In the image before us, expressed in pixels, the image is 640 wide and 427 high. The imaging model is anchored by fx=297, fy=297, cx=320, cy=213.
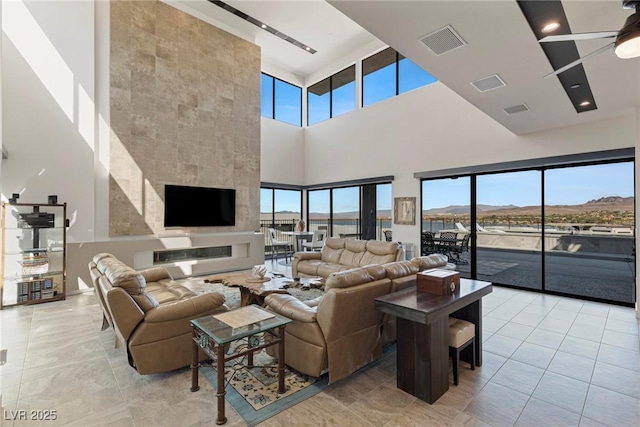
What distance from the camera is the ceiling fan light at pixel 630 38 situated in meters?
2.03

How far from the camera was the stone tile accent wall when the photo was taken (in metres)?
6.02

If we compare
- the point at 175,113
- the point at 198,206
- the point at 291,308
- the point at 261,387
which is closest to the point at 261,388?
the point at 261,387

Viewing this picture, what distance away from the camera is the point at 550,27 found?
100.0 inches

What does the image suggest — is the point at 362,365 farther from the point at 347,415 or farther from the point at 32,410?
the point at 32,410

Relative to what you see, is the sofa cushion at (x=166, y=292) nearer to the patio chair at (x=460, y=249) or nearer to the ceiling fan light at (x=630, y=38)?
the ceiling fan light at (x=630, y=38)

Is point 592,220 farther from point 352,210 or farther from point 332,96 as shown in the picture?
point 332,96

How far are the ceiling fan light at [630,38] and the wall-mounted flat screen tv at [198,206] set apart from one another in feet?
23.1

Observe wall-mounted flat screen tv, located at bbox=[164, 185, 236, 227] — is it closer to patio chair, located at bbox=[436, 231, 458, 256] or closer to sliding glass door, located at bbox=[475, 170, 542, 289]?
patio chair, located at bbox=[436, 231, 458, 256]

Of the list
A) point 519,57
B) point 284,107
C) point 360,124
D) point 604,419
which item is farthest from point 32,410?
point 284,107

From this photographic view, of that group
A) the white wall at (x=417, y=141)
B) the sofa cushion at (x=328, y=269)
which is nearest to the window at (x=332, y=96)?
the white wall at (x=417, y=141)

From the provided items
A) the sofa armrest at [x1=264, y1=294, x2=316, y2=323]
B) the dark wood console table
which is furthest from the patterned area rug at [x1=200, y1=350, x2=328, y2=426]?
the dark wood console table

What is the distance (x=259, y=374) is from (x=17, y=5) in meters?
7.13

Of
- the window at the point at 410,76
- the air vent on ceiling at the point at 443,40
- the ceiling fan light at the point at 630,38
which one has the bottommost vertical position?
the ceiling fan light at the point at 630,38

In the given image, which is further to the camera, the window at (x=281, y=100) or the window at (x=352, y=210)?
the window at (x=281, y=100)
